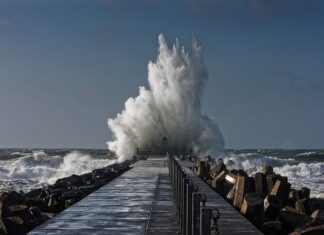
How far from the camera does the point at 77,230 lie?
9.37 m

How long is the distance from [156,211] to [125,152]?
141 feet

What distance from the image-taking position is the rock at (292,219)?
11.6 meters

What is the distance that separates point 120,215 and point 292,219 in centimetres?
345

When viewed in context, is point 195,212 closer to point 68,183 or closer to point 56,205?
point 56,205

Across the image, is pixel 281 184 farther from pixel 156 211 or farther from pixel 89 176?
pixel 89 176

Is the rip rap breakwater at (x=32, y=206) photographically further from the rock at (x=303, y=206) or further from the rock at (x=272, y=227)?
the rock at (x=303, y=206)

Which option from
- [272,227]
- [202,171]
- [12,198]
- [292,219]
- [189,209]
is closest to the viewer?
[189,209]

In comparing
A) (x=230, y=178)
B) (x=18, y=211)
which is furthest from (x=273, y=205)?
(x=230, y=178)

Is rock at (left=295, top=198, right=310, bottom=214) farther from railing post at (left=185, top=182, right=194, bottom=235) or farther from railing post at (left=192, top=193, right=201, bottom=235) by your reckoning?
railing post at (left=192, top=193, right=201, bottom=235)

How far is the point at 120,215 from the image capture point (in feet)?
36.2

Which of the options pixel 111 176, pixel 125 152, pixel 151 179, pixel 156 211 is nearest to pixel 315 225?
pixel 156 211

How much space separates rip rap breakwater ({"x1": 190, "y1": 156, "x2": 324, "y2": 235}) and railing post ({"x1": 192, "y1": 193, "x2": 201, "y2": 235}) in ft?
11.9

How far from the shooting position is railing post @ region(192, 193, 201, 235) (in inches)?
266

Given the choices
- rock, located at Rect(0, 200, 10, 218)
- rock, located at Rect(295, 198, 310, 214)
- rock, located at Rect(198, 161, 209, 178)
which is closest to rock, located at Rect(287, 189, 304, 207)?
rock, located at Rect(295, 198, 310, 214)
